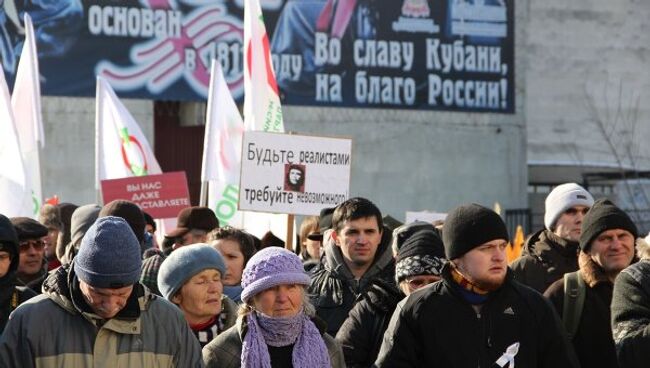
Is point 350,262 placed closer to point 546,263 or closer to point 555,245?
point 546,263

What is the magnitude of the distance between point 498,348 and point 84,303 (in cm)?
162

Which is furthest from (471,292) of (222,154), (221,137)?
(221,137)

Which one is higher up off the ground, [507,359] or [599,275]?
[599,275]

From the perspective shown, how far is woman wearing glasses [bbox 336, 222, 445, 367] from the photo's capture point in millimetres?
7215

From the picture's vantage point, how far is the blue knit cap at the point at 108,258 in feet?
19.5

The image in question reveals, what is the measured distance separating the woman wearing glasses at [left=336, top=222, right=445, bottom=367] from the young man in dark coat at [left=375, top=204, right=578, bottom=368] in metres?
0.75

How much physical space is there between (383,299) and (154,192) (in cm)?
718

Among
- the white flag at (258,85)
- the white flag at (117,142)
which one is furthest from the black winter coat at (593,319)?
the white flag at (117,142)

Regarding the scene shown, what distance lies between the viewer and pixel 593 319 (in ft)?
24.9

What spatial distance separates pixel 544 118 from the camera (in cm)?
3575

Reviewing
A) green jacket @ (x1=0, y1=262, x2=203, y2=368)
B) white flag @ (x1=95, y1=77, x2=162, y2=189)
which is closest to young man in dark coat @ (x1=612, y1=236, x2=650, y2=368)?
green jacket @ (x1=0, y1=262, x2=203, y2=368)

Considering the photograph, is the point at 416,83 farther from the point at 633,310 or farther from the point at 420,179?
the point at 633,310

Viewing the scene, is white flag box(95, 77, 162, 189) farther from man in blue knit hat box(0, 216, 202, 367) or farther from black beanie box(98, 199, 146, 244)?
man in blue knit hat box(0, 216, 202, 367)

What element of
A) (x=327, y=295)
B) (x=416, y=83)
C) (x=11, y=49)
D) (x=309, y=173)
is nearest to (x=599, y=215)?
(x=327, y=295)
